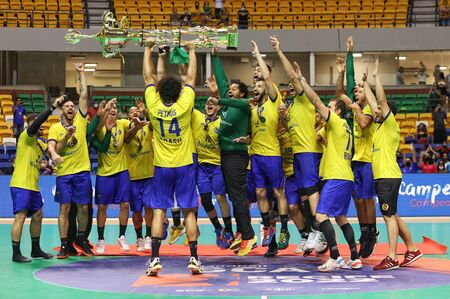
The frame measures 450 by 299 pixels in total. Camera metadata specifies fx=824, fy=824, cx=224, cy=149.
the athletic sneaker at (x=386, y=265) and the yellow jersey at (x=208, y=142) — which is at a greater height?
the yellow jersey at (x=208, y=142)

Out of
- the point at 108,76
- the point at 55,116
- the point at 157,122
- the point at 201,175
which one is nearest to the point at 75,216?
the point at 201,175

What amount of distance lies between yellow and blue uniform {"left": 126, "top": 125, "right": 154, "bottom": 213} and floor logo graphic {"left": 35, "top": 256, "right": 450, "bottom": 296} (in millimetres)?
1794

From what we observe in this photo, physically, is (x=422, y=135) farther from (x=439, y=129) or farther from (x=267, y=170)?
(x=267, y=170)

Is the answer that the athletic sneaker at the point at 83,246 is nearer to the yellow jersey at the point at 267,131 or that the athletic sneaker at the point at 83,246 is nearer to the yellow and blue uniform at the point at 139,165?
the yellow and blue uniform at the point at 139,165

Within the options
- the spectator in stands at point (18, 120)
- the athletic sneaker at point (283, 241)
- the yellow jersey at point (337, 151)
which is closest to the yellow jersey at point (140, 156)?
the athletic sneaker at point (283, 241)

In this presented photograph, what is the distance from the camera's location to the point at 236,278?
10500 mm

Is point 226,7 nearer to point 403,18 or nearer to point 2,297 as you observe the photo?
point 403,18

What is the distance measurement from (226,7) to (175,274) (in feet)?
77.3

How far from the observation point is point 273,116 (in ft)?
40.7

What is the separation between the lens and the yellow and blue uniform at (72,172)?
1259 centimetres

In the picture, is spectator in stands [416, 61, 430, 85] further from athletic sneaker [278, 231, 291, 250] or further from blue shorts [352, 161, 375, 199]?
athletic sneaker [278, 231, 291, 250]

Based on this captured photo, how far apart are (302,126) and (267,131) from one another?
57 centimetres

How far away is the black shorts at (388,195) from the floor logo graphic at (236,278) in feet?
2.71

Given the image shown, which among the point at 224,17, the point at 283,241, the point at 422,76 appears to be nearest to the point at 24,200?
the point at 283,241
